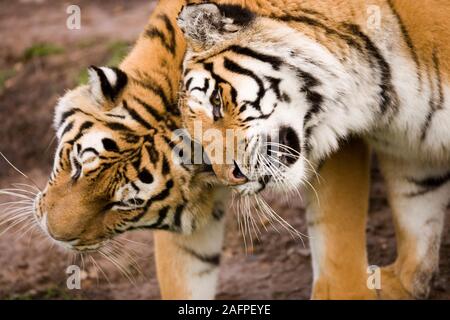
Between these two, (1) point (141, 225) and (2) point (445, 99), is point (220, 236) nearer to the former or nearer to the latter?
(1) point (141, 225)

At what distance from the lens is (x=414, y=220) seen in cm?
353

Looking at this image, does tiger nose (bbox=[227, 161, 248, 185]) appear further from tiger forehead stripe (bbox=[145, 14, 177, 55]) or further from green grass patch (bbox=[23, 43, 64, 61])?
green grass patch (bbox=[23, 43, 64, 61])

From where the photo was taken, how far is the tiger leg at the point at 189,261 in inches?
132

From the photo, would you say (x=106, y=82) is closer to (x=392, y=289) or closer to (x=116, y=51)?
(x=392, y=289)

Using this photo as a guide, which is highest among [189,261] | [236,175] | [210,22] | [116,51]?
[116,51]

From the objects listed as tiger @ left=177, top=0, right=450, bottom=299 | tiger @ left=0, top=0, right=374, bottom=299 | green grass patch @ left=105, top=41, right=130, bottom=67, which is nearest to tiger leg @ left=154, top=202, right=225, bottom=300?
tiger @ left=0, top=0, right=374, bottom=299

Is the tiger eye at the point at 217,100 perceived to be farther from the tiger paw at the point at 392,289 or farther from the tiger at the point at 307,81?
the tiger paw at the point at 392,289

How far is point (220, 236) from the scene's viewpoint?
341 cm

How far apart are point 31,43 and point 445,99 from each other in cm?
371

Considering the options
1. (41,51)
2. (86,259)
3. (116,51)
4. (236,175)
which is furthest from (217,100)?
(41,51)

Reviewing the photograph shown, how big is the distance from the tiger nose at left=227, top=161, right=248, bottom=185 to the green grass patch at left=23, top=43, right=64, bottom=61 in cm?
332

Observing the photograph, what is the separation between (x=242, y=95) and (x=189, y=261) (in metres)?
0.91

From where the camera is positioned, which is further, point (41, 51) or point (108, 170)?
point (41, 51)
